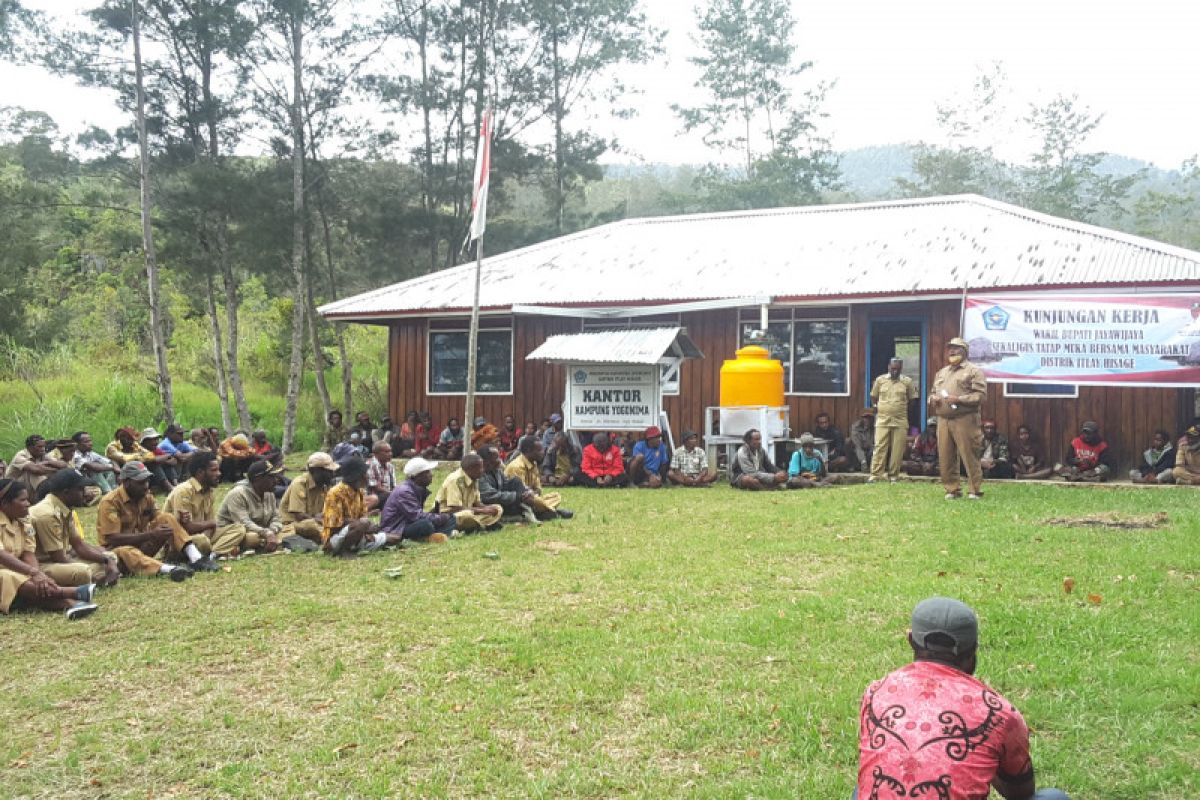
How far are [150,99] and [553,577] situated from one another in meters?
18.0

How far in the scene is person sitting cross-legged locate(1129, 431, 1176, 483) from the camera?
13086 mm

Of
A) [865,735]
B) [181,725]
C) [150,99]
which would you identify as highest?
[150,99]

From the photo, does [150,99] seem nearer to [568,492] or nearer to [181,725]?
[568,492]

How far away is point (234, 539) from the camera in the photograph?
9.27m

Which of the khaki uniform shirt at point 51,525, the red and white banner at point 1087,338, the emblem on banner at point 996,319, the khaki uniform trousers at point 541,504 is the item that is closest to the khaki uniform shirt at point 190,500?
the khaki uniform shirt at point 51,525

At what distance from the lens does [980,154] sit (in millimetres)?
42531

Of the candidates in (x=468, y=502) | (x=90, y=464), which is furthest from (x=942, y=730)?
(x=90, y=464)

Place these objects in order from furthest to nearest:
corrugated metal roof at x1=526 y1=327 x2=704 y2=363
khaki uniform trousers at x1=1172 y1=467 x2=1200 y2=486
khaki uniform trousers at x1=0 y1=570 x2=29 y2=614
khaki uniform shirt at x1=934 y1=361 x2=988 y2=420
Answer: corrugated metal roof at x1=526 y1=327 x2=704 y2=363 → khaki uniform trousers at x1=1172 y1=467 x2=1200 y2=486 → khaki uniform shirt at x1=934 y1=361 x2=988 y2=420 → khaki uniform trousers at x1=0 y1=570 x2=29 y2=614


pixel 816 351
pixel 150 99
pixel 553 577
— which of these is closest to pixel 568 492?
pixel 816 351

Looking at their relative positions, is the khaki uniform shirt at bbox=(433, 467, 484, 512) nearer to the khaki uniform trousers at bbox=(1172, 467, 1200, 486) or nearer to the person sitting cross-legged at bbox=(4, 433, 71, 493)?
the person sitting cross-legged at bbox=(4, 433, 71, 493)

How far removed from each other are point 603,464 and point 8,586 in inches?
339

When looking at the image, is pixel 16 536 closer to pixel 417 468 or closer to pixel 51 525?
pixel 51 525

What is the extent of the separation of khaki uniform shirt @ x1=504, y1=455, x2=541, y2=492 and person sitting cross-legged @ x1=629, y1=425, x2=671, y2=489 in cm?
327

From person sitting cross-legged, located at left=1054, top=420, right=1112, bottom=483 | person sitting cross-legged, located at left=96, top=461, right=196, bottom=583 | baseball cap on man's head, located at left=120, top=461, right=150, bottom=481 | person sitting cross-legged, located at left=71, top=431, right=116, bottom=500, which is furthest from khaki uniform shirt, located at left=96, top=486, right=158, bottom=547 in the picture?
person sitting cross-legged, located at left=1054, top=420, right=1112, bottom=483
